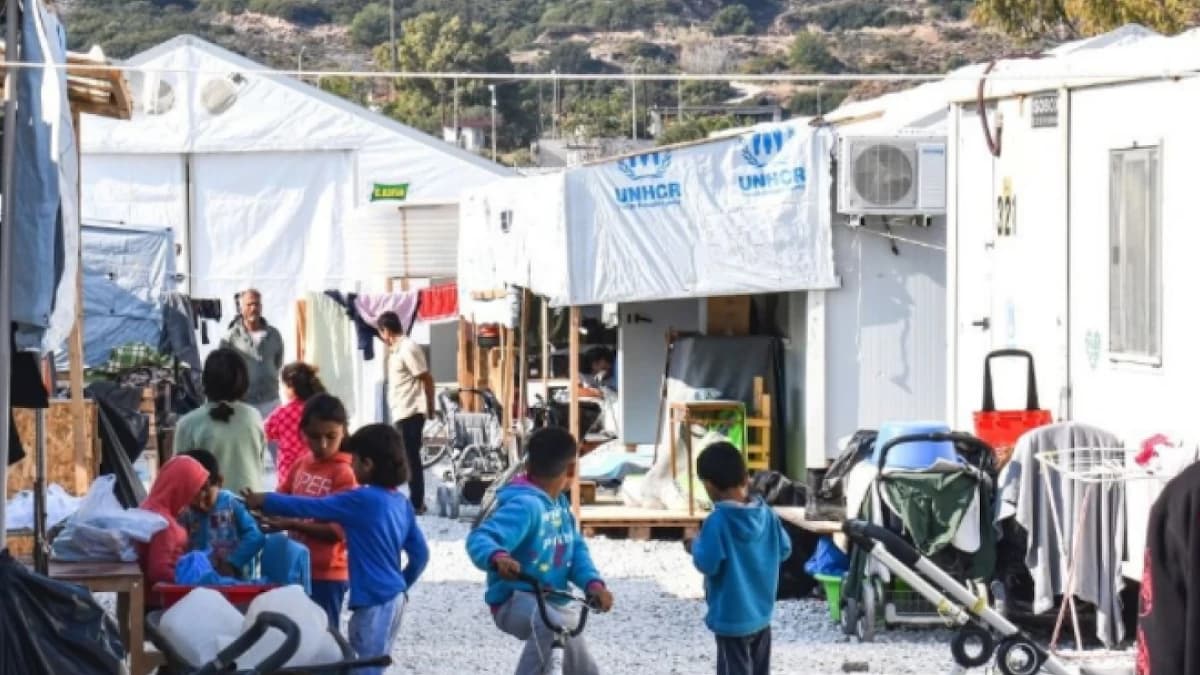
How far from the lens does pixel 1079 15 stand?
28328 millimetres

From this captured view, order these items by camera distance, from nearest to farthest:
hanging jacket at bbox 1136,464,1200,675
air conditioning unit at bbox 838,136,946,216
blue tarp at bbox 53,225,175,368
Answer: hanging jacket at bbox 1136,464,1200,675
air conditioning unit at bbox 838,136,946,216
blue tarp at bbox 53,225,175,368

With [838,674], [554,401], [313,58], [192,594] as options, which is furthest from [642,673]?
[313,58]

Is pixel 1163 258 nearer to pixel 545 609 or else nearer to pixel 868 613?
pixel 868 613

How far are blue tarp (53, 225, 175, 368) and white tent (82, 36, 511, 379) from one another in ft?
30.0

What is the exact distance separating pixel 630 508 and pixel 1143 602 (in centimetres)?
1184

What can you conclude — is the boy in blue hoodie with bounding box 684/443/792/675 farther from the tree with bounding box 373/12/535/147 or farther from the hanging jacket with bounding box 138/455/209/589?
the tree with bounding box 373/12/535/147

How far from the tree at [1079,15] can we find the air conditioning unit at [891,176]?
36.5 ft

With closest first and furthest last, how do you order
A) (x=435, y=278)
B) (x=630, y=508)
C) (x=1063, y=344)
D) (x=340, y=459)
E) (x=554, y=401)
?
(x=340, y=459), (x=1063, y=344), (x=630, y=508), (x=554, y=401), (x=435, y=278)

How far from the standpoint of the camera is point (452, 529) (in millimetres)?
17172

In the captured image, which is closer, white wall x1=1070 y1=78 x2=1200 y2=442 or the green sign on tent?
white wall x1=1070 y1=78 x2=1200 y2=442

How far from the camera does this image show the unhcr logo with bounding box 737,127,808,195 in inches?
639

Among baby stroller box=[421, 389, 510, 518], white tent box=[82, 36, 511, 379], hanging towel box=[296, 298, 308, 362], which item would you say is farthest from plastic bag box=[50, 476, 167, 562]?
white tent box=[82, 36, 511, 379]

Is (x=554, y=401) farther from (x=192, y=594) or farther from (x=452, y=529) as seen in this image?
(x=192, y=594)

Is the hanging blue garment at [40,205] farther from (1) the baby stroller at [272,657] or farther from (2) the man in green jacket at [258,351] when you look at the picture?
(2) the man in green jacket at [258,351]
